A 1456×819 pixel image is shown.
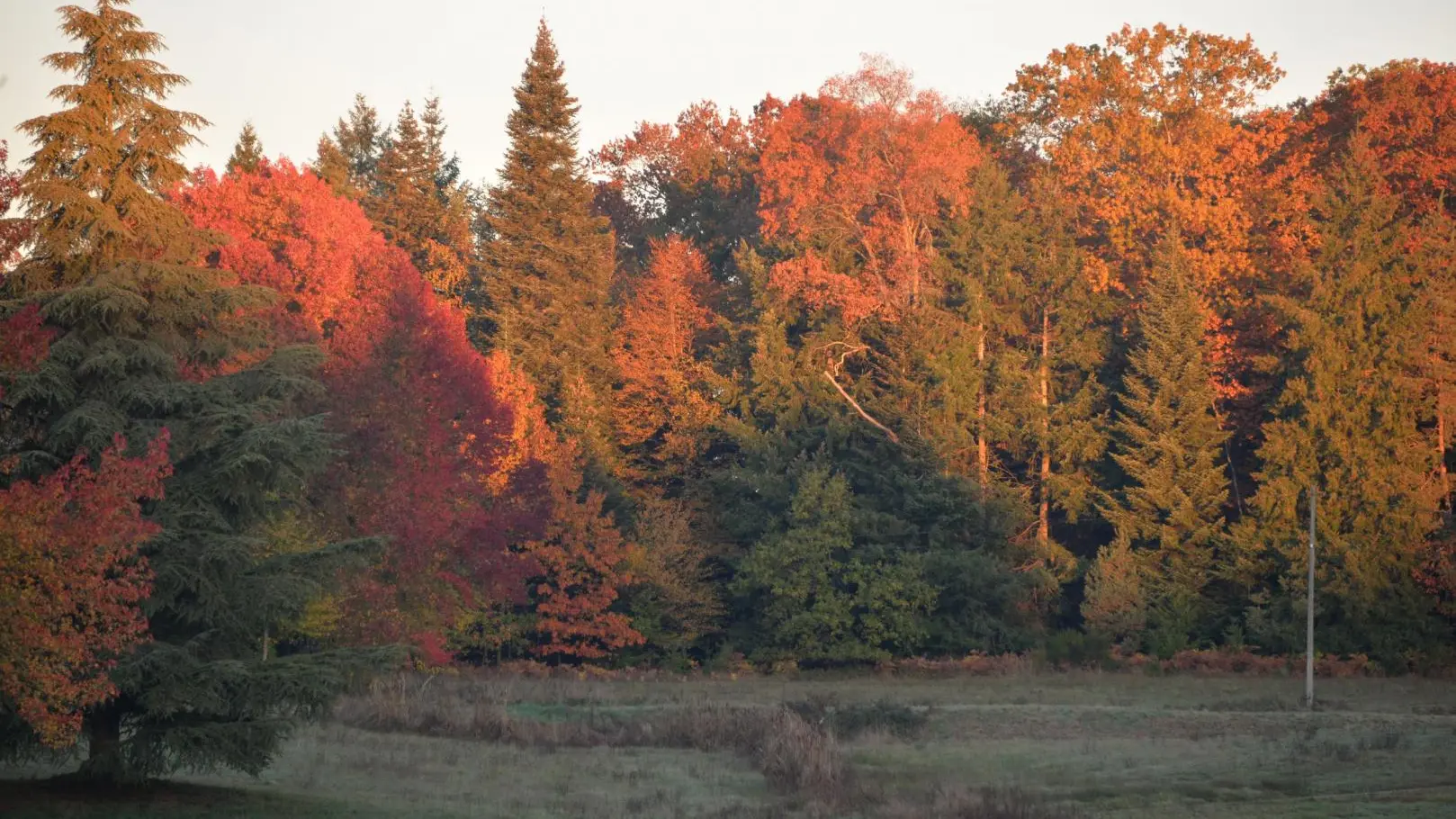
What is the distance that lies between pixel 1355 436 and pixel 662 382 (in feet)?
90.5

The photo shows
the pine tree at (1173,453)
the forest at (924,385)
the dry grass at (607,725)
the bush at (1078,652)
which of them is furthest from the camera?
the pine tree at (1173,453)

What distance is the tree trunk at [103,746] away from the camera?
2067cm

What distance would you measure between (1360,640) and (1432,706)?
33.5ft

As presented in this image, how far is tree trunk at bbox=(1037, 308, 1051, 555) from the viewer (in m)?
56.4

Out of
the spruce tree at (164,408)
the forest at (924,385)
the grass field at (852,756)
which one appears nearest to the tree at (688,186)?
the forest at (924,385)

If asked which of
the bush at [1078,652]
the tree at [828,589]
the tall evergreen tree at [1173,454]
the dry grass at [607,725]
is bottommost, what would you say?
the dry grass at [607,725]

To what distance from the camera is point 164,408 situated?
832 inches

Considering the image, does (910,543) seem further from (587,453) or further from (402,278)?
(402,278)

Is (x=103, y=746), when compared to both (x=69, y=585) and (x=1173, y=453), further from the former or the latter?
(x=1173, y=453)

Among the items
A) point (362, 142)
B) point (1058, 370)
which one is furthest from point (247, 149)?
point (1058, 370)

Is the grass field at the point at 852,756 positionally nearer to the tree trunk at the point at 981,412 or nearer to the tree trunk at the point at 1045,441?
the tree trunk at the point at 1045,441

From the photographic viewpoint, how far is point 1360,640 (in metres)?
48.0

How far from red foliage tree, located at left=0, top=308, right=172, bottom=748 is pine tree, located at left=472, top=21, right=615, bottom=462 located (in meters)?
38.8

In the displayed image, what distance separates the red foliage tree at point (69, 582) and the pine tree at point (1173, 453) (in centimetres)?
3983
